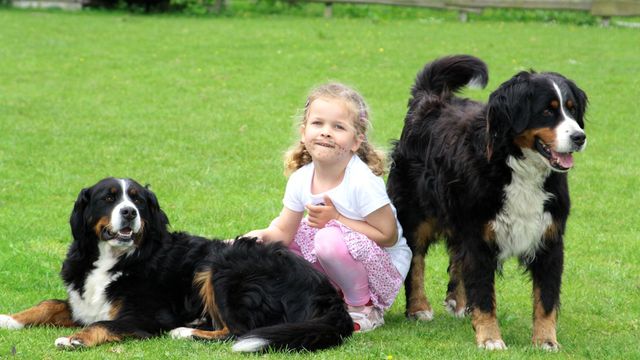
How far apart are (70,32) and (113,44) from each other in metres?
2.06

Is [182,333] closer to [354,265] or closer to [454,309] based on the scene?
[354,265]

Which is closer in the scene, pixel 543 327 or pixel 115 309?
pixel 543 327

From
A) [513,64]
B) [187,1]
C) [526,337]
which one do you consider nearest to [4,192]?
[526,337]

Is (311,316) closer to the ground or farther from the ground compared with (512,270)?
farther from the ground

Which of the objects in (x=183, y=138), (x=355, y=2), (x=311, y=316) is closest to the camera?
(x=311, y=316)

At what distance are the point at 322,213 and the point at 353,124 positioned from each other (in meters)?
0.58

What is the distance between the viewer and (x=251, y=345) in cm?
538

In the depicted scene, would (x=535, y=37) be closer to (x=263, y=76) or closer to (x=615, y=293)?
(x=263, y=76)

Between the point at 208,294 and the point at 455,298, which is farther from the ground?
the point at 208,294

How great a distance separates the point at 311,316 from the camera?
5758 millimetres

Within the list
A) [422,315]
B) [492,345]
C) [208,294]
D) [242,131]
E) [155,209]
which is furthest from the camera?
[242,131]

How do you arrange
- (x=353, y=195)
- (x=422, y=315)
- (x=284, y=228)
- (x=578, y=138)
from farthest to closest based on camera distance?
(x=422, y=315) → (x=284, y=228) → (x=353, y=195) → (x=578, y=138)

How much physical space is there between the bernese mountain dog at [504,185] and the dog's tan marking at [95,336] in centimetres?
203

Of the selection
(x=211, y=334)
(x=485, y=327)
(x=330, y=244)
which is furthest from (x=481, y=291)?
(x=211, y=334)
